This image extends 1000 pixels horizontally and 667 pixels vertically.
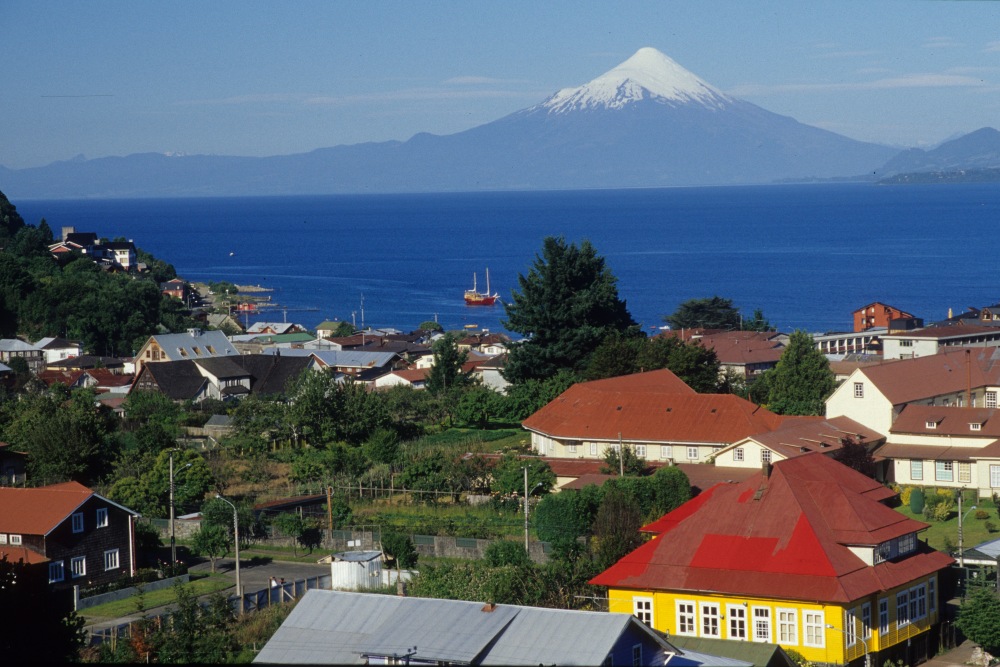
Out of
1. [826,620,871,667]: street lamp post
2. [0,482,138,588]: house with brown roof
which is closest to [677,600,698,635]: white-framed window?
[826,620,871,667]: street lamp post

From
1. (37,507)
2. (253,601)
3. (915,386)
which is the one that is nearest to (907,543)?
(253,601)

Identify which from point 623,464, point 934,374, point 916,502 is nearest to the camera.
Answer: point 916,502

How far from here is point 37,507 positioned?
2270 cm

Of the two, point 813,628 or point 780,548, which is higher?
point 780,548

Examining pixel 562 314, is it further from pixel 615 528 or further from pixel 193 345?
pixel 615 528

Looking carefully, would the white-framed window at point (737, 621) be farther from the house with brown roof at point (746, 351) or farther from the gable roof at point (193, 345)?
the gable roof at point (193, 345)

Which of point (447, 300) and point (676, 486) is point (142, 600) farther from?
point (447, 300)

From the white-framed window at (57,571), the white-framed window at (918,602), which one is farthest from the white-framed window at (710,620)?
the white-framed window at (57,571)

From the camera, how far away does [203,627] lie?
17.1 meters

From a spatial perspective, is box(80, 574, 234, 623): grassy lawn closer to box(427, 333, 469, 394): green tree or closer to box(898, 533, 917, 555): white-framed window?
box(898, 533, 917, 555): white-framed window

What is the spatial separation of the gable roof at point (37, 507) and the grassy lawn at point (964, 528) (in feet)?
45.1

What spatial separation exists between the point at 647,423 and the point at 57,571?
13271 millimetres

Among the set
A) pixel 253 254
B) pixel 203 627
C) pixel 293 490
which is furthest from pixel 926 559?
pixel 253 254

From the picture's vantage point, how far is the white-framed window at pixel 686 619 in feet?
59.2
